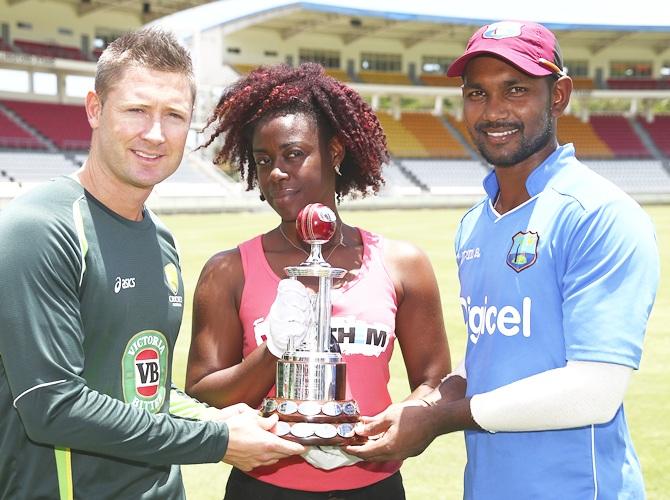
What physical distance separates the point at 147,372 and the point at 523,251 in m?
1.09

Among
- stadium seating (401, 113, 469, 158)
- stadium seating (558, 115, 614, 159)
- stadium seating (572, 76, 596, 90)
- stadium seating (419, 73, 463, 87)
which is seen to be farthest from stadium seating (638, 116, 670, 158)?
stadium seating (419, 73, 463, 87)

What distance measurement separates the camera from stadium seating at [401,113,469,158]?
49031mm

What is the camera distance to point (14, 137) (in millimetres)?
37469

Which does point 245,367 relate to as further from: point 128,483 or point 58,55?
point 58,55

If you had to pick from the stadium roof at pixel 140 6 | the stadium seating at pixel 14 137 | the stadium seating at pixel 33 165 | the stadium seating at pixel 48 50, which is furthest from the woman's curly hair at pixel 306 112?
the stadium roof at pixel 140 6

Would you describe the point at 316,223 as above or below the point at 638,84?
above

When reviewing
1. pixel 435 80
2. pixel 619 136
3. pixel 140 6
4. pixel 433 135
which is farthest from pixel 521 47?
pixel 619 136

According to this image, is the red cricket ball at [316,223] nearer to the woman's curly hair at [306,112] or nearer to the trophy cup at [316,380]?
the trophy cup at [316,380]

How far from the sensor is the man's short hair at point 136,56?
2.24m

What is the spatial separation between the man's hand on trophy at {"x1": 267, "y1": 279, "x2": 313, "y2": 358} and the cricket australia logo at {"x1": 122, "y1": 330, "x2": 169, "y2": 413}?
0.32 m

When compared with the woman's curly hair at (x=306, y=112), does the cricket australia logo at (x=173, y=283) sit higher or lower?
lower

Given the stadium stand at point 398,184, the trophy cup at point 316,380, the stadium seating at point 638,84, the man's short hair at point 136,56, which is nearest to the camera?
the man's short hair at point 136,56

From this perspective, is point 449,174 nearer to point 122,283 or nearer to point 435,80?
point 435,80

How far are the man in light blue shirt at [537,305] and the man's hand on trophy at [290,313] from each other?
34 cm
